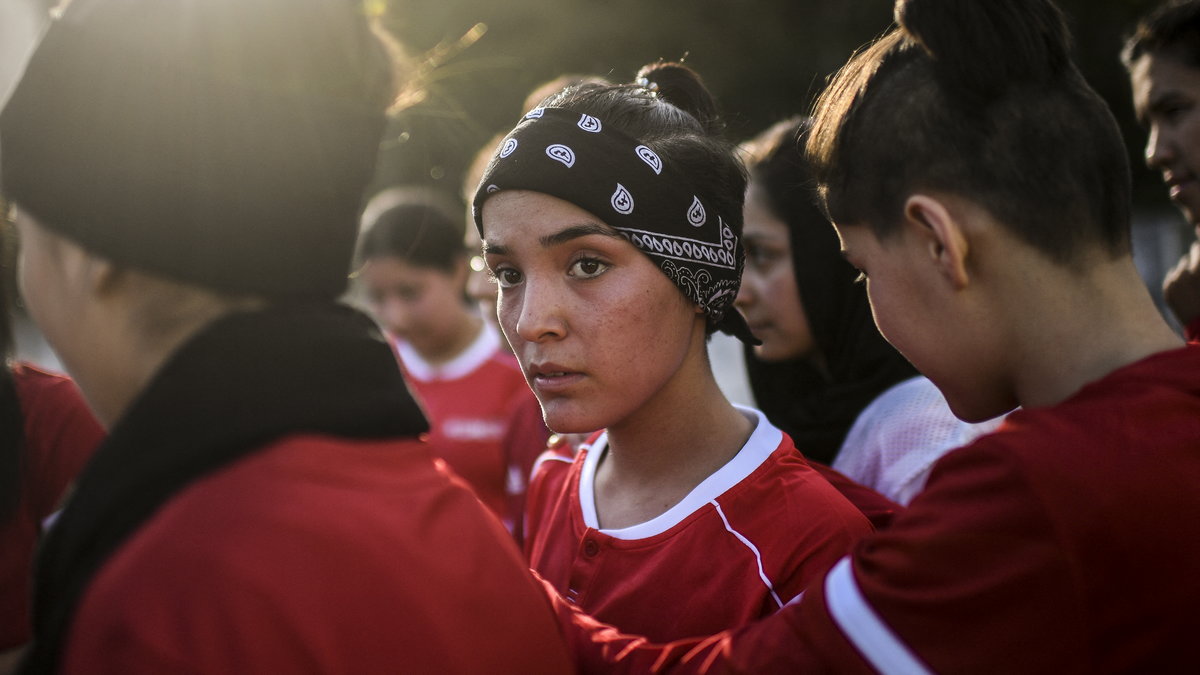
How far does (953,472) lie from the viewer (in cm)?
143

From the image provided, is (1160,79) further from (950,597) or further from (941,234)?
(950,597)

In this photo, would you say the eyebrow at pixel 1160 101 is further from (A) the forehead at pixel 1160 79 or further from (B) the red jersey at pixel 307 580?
(B) the red jersey at pixel 307 580

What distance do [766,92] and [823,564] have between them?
9.37 metres

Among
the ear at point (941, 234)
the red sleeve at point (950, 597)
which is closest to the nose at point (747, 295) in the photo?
the ear at point (941, 234)

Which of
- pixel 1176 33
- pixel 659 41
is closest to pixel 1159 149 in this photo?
pixel 1176 33

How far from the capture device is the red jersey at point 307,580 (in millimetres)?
1009

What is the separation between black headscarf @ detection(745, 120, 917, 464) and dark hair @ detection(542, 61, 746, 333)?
95cm

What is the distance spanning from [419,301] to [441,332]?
220 mm

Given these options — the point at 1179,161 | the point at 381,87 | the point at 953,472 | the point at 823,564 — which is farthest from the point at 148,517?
the point at 1179,161

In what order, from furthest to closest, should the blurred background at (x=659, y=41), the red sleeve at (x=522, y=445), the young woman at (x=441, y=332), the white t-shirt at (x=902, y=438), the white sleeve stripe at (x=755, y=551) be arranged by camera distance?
the blurred background at (x=659, y=41) → the young woman at (x=441, y=332) → the red sleeve at (x=522, y=445) → the white t-shirt at (x=902, y=438) → the white sleeve stripe at (x=755, y=551)

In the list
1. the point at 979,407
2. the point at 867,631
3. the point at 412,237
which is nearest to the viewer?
the point at 867,631

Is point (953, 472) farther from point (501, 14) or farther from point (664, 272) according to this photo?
point (501, 14)

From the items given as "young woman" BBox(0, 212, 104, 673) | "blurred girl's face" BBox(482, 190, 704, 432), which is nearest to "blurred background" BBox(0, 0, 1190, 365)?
"young woman" BBox(0, 212, 104, 673)

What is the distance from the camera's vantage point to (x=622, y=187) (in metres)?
2.16
